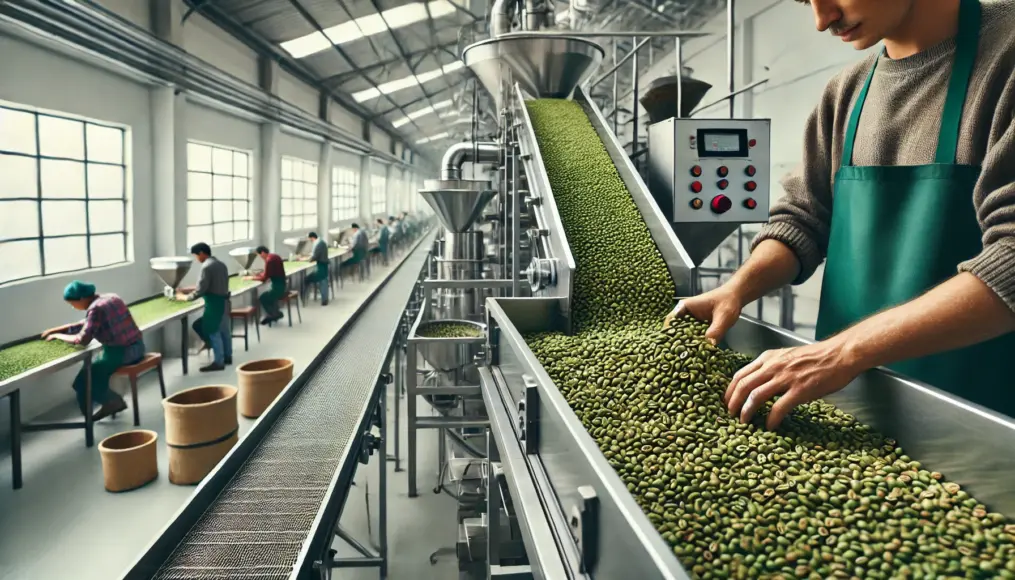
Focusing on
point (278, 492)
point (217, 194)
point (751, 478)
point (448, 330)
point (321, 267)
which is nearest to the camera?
point (751, 478)

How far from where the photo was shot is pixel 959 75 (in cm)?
120

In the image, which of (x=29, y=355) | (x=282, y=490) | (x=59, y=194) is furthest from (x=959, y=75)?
(x=59, y=194)

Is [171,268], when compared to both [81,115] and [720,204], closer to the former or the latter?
[81,115]

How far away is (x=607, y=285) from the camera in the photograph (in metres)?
1.95

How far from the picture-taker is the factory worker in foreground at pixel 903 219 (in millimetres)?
1004

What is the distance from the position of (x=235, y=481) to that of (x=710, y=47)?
421 inches

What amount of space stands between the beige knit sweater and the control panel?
45.4 inches

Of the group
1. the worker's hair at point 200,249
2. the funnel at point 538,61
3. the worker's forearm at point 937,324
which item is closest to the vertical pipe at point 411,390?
the funnel at point 538,61

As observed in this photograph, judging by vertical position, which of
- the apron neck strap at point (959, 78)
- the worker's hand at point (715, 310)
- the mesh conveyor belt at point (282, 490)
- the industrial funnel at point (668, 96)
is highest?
the industrial funnel at point (668, 96)

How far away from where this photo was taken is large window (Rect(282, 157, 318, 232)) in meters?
11.3

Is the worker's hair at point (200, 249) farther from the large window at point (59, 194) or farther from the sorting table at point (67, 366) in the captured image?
the large window at point (59, 194)

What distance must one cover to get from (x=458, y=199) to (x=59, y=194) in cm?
363

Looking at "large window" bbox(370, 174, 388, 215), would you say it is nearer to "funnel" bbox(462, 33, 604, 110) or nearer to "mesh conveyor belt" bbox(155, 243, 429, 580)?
"funnel" bbox(462, 33, 604, 110)

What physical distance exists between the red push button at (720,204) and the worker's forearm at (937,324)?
183 centimetres
